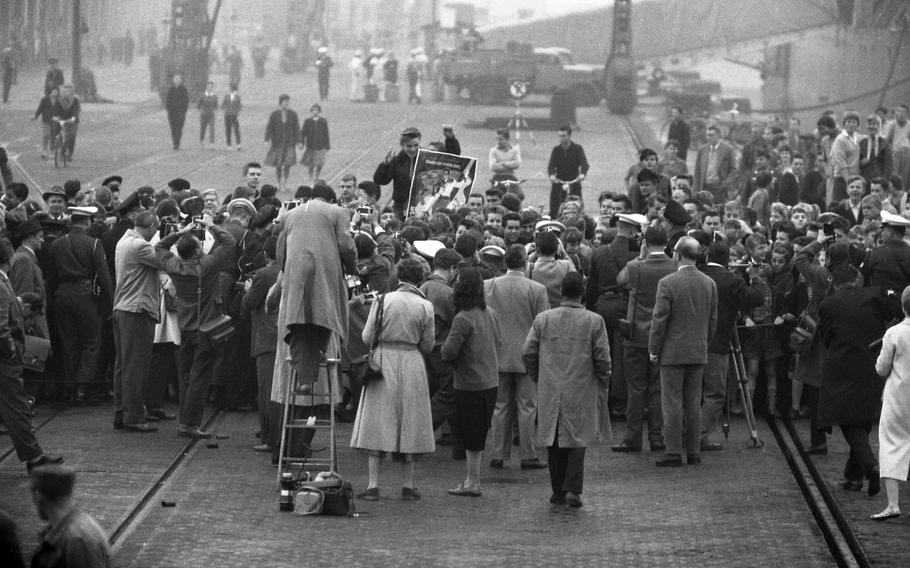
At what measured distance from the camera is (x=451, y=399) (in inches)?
561

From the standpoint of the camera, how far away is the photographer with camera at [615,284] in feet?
49.1

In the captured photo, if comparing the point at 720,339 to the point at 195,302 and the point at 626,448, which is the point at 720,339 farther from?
the point at 195,302

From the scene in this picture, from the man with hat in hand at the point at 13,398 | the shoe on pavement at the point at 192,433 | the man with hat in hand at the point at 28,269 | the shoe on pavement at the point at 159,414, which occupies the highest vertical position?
the man with hat in hand at the point at 28,269

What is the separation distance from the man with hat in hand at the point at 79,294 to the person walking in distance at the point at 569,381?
4.75 metres

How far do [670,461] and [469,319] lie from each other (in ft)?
6.95

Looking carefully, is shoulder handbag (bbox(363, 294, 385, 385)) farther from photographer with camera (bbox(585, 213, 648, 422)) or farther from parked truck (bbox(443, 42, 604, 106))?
parked truck (bbox(443, 42, 604, 106))

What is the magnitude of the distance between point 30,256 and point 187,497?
333 centimetres

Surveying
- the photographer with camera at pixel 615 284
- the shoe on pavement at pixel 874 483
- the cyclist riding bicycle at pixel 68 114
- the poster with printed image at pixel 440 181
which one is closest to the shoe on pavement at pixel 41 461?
the photographer with camera at pixel 615 284

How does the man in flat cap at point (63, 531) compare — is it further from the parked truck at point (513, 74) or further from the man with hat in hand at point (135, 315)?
the parked truck at point (513, 74)

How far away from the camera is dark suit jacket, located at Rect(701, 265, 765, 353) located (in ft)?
46.9

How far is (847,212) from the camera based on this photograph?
20.0m

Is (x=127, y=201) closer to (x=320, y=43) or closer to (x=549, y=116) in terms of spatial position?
(x=549, y=116)

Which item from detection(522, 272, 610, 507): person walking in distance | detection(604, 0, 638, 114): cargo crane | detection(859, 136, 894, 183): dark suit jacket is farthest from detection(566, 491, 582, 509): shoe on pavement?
detection(604, 0, 638, 114): cargo crane

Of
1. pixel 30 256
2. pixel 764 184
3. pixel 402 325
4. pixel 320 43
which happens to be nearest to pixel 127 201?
pixel 30 256
